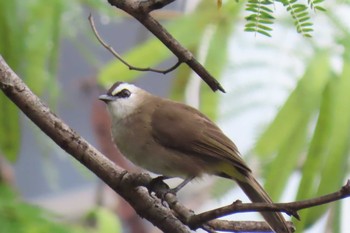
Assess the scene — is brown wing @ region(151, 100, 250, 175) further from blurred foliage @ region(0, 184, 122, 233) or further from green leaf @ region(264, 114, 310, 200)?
blurred foliage @ region(0, 184, 122, 233)

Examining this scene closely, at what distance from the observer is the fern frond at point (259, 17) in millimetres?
794

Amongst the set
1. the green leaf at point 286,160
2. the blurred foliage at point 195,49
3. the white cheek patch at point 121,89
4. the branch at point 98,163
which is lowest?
the branch at point 98,163

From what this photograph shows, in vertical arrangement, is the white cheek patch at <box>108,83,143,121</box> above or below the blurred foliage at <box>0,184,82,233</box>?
above

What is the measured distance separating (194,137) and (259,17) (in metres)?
0.45

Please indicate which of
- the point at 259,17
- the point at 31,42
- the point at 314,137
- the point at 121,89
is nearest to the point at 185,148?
the point at 314,137

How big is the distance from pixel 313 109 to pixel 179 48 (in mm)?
589

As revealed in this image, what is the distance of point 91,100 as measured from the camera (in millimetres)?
2934

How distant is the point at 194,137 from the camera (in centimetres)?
123

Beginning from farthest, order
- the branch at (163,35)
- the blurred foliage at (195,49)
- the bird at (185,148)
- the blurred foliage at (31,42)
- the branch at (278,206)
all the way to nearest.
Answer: the blurred foliage at (195,49)
the blurred foliage at (31,42)
the bird at (185,148)
the branch at (163,35)
the branch at (278,206)

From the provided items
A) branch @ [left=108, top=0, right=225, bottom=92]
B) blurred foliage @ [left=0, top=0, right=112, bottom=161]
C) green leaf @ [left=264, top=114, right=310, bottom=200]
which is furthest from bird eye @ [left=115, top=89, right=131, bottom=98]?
branch @ [left=108, top=0, right=225, bottom=92]

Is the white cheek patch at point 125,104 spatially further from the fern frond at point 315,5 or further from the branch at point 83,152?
the fern frond at point 315,5

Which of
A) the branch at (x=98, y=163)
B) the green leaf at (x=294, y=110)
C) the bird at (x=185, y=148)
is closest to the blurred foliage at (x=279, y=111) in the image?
the green leaf at (x=294, y=110)

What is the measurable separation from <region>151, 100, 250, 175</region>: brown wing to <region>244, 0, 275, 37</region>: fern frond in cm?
41

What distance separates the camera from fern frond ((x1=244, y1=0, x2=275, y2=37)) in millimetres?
794
